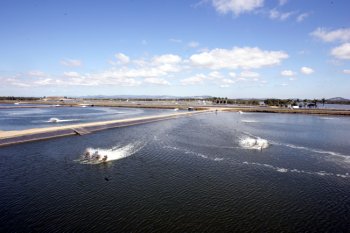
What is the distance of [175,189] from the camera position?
23.0 m

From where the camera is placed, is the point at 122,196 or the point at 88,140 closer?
the point at 122,196

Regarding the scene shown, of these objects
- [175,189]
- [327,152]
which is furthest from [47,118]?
[327,152]

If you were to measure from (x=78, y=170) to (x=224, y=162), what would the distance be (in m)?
16.1

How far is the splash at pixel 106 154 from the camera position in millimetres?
31500

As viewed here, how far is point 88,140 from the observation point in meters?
44.7

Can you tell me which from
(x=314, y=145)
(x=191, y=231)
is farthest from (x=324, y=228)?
(x=314, y=145)

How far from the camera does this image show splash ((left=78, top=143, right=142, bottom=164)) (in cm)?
3150

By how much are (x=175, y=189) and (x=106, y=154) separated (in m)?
13.8

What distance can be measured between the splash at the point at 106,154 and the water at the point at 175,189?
13 cm

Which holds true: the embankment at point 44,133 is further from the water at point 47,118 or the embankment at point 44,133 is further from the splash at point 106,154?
the water at point 47,118

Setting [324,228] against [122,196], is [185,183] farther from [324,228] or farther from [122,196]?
[324,228]

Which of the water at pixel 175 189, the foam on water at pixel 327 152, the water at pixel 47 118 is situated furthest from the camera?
the water at pixel 47 118

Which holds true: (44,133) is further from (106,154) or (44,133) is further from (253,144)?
(253,144)

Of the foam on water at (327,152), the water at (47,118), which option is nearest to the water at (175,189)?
the foam on water at (327,152)
